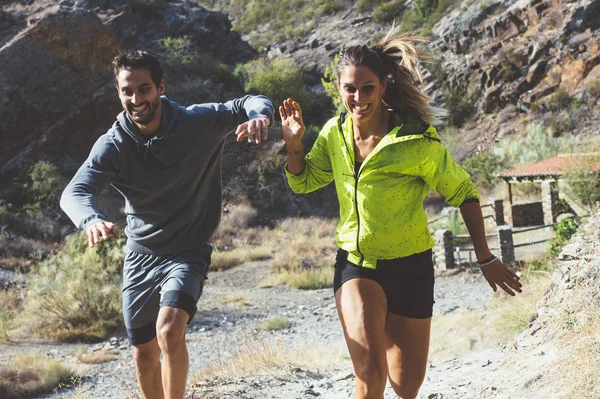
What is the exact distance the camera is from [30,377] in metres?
8.00

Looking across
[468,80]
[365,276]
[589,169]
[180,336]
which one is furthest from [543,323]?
[468,80]

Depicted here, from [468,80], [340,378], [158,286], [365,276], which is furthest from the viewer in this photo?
[468,80]

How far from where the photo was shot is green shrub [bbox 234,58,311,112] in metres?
35.0

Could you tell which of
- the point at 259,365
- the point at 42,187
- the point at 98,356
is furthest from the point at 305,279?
the point at 42,187

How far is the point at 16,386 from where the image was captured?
25.6 ft

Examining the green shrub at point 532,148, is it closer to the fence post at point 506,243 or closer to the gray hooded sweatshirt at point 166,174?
the fence post at point 506,243

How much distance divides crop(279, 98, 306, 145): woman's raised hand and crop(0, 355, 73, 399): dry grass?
5.72 m

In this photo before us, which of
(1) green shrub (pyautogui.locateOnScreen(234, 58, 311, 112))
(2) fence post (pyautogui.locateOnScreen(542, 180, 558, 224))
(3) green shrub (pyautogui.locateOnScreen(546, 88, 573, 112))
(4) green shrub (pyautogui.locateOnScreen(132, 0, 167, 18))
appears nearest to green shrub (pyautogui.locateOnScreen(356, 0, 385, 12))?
(1) green shrub (pyautogui.locateOnScreen(234, 58, 311, 112))

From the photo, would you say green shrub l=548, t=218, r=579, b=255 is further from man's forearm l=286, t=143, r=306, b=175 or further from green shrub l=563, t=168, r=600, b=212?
man's forearm l=286, t=143, r=306, b=175

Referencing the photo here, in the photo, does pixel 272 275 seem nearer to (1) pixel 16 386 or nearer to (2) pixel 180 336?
(1) pixel 16 386

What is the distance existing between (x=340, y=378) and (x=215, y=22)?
3614cm

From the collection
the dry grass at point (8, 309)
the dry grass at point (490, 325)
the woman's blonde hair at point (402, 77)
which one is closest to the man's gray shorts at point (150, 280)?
the woman's blonde hair at point (402, 77)

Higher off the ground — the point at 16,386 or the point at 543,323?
the point at 543,323

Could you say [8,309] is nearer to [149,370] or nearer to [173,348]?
[149,370]
